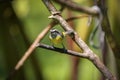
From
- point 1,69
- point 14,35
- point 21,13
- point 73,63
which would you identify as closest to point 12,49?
point 14,35

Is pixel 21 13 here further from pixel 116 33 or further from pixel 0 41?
pixel 116 33

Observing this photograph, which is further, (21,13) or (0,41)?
(21,13)

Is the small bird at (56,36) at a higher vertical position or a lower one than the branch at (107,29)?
higher

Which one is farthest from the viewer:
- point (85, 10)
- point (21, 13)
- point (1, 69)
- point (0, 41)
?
point (1, 69)

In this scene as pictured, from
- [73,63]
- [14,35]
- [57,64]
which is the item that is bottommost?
[57,64]

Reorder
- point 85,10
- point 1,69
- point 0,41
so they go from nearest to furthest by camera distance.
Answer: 1. point 85,10
2. point 0,41
3. point 1,69

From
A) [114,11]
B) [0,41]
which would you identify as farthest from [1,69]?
[114,11]

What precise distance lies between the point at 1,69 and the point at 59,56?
0.62ft

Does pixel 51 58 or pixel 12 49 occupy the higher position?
pixel 12 49

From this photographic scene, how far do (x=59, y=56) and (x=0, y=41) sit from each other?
1.51 ft

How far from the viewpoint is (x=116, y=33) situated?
63cm

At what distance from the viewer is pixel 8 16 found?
642mm

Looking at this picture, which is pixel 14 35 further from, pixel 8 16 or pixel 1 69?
pixel 1 69

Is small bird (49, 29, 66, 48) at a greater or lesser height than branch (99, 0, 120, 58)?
greater
